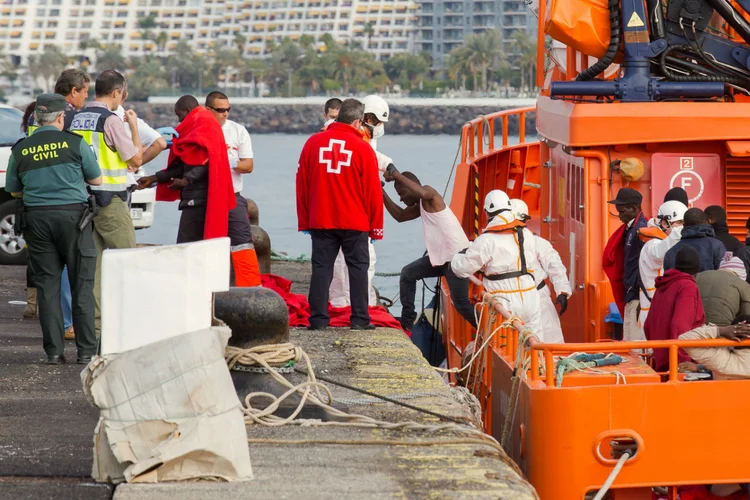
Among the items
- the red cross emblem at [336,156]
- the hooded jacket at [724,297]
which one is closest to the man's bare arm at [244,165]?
the red cross emblem at [336,156]

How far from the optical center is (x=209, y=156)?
9383 mm

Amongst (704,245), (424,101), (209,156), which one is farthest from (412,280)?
(424,101)

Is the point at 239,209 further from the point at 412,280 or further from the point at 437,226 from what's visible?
the point at 412,280

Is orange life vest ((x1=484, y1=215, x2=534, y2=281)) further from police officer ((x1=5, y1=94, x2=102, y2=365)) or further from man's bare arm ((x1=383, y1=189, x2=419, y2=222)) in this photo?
police officer ((x1=5, y1=94, x2=102, y2=365))

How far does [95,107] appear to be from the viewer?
8.86 meters

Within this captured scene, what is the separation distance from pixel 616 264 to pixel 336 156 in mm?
2202

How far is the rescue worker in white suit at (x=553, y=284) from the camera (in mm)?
9242

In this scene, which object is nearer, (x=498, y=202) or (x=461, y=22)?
(x=498, y=202)

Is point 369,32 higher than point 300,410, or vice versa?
point 369,32

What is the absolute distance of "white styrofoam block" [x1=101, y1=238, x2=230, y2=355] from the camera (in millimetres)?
5766

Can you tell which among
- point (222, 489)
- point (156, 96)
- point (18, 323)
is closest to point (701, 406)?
point (222, 489)

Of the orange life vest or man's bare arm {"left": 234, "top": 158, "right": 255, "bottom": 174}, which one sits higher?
man's bare arm {"left": 234, "top": 158, "right": 255, "bottom": 174}

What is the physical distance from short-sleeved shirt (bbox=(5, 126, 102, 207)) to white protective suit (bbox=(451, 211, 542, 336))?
2.78 metres

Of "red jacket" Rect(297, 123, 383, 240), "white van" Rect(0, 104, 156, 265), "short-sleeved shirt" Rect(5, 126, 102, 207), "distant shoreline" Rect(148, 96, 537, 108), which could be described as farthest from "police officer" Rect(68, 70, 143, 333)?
"distant shoreline" Rect(148, 96, 537, 108)
